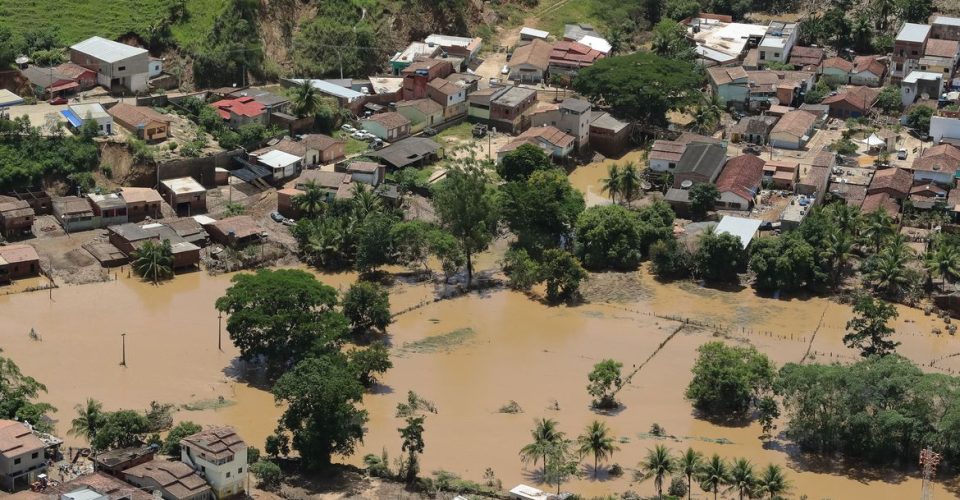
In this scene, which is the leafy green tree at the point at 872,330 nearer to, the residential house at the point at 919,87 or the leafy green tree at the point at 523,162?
the leafy green tree at the point at 523,162

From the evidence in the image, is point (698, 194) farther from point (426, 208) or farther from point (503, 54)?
point (503, 54)

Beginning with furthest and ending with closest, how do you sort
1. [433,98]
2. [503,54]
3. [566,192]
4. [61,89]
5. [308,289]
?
[503,54]
[433,98]
[61,89]
[566,192]
[308,289]

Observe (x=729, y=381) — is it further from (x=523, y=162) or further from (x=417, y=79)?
(x=417, y=79)

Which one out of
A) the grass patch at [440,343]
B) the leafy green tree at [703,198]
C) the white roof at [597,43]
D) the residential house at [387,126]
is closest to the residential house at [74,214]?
the residential house at [387,126]

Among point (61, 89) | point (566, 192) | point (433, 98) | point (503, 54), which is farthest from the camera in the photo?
point (503, 54)

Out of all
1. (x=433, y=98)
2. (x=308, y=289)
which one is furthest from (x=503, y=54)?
(x=308, y=289)

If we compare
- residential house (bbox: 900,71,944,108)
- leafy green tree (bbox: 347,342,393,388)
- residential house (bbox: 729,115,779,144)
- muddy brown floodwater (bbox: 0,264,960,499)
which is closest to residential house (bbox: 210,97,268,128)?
muddy brown floodwater (bbox: 0,264,960,499)

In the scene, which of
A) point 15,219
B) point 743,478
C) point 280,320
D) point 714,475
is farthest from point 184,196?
point 743,478
